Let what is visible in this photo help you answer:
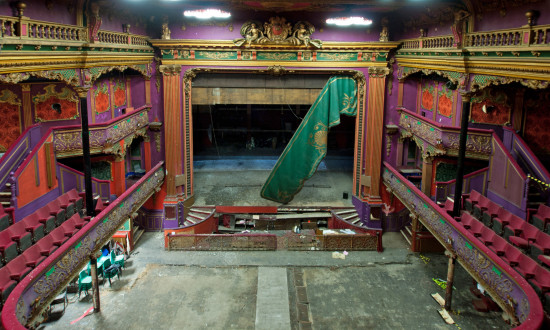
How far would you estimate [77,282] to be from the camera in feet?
44.4

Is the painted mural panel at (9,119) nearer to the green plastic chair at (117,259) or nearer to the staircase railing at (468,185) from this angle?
the green plastic chair at (117,259)

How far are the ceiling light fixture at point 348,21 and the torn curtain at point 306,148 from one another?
2098 millimetres

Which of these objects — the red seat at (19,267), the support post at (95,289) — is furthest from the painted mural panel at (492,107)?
the red seat at (19,267)

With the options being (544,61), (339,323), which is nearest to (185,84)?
(339,323)

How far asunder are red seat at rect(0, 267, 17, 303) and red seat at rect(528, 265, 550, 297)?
10.7 meters

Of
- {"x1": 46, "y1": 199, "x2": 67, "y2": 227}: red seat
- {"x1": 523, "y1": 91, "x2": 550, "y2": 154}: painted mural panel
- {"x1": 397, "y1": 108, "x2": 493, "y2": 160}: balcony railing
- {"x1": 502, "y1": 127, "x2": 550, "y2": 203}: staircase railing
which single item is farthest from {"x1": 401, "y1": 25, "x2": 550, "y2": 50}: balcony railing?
{"x1": 46, "y1": 199, "x2": 67, "y2": 227}: red seat

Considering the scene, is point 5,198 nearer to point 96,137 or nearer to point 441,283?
point 96,137

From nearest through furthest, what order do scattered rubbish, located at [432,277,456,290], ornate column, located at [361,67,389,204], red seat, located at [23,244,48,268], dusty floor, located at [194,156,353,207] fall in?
red seat, located at [23,244,48,268], scattered rubbish, located at [432,277,456,290], ornate column, located at [361,67,389,204], dusty floor, located at [194,156,353,207]

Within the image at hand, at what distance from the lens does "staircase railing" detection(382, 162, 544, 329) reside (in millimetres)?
8031

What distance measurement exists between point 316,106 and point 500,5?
23.6 ft

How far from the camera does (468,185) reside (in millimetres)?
14016

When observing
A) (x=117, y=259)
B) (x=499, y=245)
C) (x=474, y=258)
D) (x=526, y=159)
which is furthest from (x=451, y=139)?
(x=117, y=259)

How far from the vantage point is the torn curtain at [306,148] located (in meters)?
16.6

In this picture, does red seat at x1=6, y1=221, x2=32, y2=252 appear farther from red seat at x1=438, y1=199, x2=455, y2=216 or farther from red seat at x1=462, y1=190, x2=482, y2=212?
red seat at x1=462, y1=190, x2=482, y2=212
